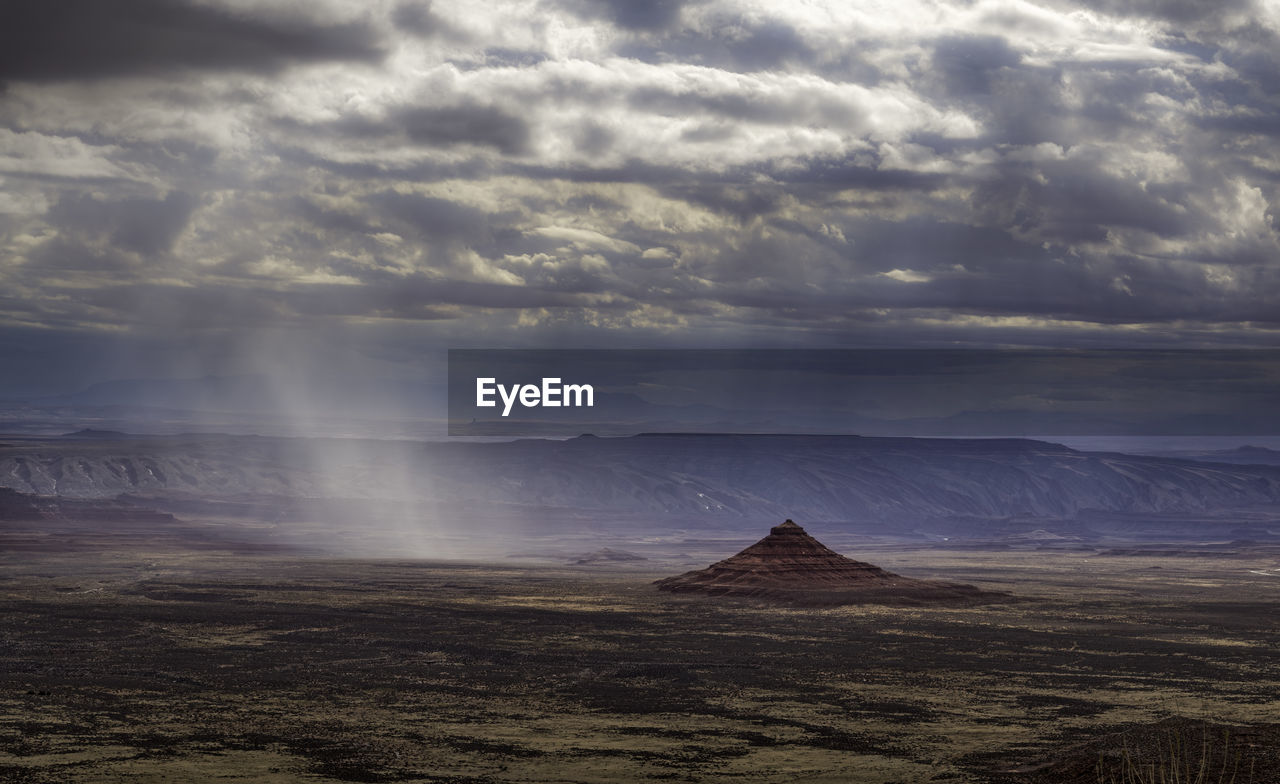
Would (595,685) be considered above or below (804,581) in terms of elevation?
above

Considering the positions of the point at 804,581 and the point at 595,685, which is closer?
the point at 595,685

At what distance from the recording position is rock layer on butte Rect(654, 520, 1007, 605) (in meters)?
90.8

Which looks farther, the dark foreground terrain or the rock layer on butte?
the rock layer on butte

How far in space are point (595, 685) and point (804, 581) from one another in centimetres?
4577

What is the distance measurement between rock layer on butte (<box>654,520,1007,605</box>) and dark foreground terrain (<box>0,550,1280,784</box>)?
3.42 meters

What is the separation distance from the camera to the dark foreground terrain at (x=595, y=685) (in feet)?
114

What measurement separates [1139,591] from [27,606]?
87.0 metres

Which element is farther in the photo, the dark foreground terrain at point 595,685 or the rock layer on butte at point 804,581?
the rock layer on butte at point 804,581

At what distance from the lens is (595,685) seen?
50469mm

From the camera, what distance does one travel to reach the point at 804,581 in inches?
3703

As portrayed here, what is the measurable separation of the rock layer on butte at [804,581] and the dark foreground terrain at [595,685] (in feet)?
11.2

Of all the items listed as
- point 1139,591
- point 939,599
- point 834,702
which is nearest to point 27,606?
point 834,702

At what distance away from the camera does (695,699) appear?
156ft

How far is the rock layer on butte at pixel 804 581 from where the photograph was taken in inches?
3573
